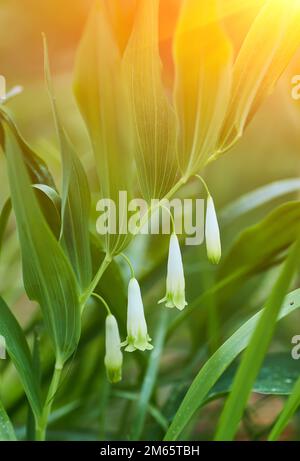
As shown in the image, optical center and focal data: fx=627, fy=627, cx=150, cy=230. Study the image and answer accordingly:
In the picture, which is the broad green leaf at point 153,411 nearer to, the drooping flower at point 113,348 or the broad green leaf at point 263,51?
the drooping flower at point 113,348

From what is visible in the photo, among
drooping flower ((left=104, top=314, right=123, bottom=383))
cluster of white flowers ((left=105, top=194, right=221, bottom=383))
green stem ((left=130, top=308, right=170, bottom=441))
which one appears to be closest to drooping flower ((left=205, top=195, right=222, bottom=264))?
cluster of white flowers ((left=105, top=194, right=221, bottom=383))

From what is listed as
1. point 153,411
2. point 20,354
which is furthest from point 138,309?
point 153,411

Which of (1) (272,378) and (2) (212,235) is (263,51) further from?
(1) (272,378)

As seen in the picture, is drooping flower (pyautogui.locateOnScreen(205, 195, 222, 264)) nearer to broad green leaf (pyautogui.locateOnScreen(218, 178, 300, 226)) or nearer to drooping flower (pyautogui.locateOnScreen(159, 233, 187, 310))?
drooping flower (pyautogui.locateOnScreen(159, 233, 187, 310))

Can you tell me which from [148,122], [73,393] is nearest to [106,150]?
[148,122]
